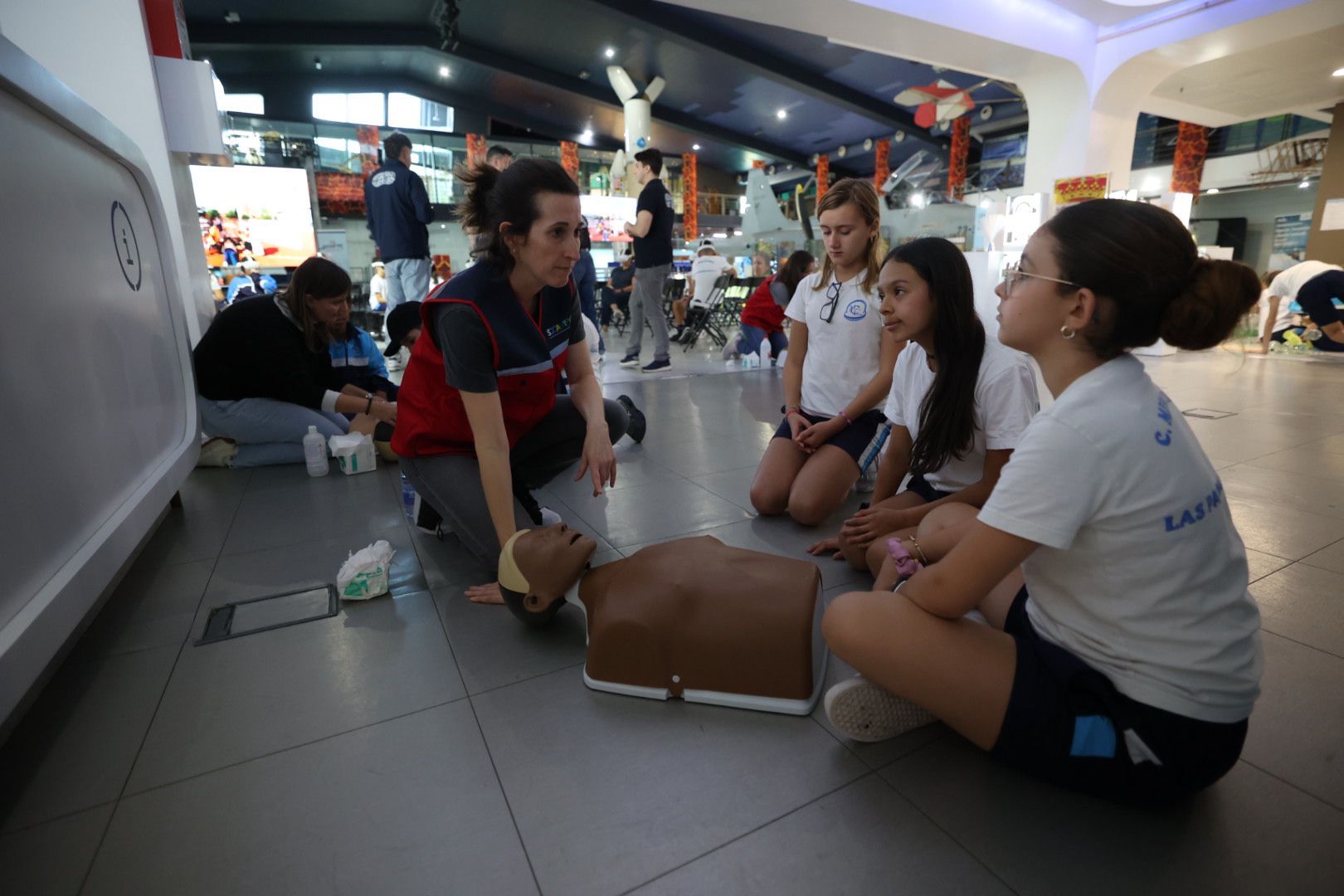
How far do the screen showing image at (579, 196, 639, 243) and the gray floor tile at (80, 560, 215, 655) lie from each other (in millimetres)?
15808

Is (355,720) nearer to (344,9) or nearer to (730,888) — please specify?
(730,888)

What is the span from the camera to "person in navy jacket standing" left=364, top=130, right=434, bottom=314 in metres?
4.70

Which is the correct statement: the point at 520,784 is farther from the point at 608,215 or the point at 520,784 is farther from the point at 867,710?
the point at 608,215

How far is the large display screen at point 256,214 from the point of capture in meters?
8.55

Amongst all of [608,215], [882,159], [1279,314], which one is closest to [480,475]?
[1279,314]

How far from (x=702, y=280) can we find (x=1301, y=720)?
7982 mm

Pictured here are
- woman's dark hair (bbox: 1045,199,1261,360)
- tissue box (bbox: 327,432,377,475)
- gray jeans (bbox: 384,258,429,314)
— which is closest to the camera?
woman's dark hair (bbox: 1045,199,1261,360)

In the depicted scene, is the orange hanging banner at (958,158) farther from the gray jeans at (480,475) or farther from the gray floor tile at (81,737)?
the gray floor tile at (81,737)

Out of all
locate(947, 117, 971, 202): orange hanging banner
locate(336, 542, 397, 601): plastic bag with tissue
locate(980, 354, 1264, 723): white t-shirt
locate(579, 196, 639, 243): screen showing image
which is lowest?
locate(336, 542, 397, 601): plastic bag with tissue

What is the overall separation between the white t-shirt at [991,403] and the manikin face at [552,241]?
98 centimetres

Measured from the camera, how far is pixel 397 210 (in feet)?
15.6

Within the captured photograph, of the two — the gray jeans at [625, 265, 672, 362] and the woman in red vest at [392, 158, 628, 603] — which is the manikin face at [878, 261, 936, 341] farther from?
the gray jeans at [625, 265, 672, 362]

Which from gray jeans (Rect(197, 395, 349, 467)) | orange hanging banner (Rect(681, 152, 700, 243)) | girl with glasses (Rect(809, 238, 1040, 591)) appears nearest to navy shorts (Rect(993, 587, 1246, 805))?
girl with glasses (Rect(809, 238, 1040, 591))

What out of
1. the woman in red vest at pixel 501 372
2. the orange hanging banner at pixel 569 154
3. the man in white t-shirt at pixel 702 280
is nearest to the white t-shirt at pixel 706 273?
the man in white t-shirt at pixel 702 280
